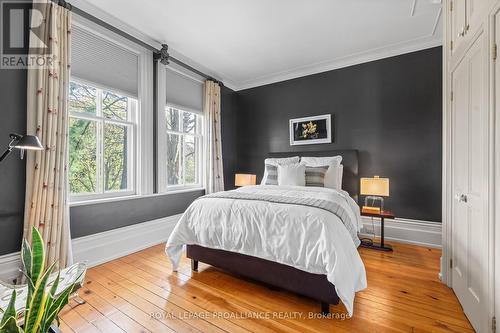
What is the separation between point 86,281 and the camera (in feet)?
7.17

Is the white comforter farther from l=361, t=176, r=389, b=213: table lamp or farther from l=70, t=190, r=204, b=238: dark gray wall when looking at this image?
l=361, t=176, r=389, b=213: table lamp

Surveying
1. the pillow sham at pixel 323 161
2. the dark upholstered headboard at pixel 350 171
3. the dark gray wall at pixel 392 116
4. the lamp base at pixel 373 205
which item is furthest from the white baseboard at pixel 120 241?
the lamp base at pixel 373 205

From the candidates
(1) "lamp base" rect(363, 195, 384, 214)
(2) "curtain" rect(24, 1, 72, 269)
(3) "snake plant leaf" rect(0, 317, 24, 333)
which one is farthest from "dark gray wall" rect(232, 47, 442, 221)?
(3) "snake plant leaf" rect(0, 317, 24, 333)

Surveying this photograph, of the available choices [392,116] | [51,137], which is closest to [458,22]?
[392,116]

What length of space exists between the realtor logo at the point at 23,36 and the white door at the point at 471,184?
135 inches

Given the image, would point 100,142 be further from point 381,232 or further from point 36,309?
point 381,232

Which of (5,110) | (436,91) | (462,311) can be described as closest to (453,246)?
(462,311)

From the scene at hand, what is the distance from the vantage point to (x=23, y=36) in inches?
81.0

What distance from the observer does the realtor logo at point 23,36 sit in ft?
6.53

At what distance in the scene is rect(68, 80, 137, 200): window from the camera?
254 centimetres

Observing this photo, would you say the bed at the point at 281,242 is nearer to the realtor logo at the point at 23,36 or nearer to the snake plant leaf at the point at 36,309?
the snake plant leaf at the point at 36,309

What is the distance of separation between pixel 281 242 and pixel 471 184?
1.39 m

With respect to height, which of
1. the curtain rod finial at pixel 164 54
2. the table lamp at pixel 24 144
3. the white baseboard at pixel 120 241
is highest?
the curtain rod finial at pixel 164 54

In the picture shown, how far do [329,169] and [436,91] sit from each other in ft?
5.60
